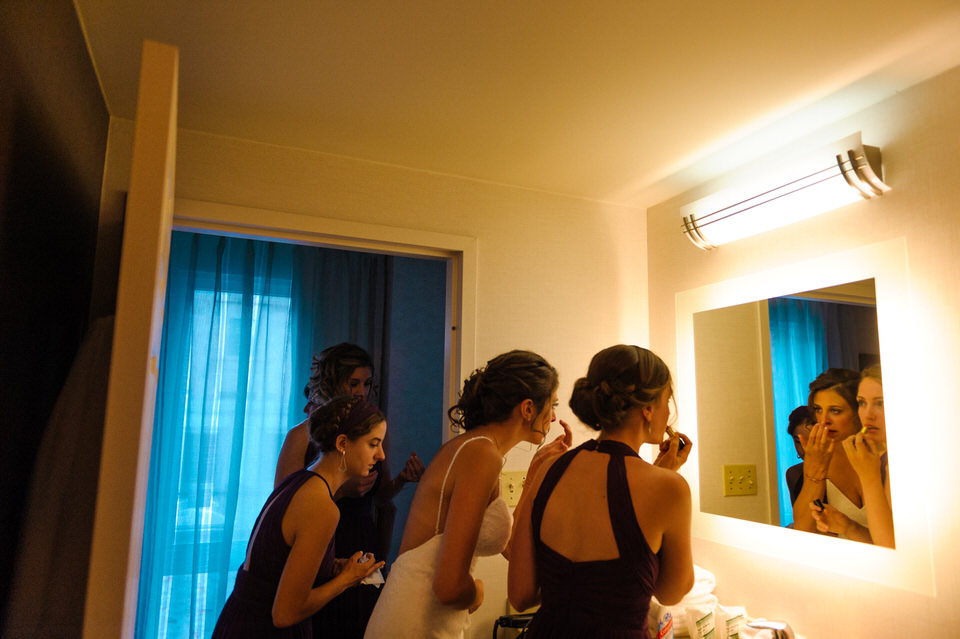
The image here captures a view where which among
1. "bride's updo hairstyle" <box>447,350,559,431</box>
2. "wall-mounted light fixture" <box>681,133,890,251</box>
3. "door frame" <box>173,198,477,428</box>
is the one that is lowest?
"bride's updo hairstyle" <box>447,350,559,431</box>

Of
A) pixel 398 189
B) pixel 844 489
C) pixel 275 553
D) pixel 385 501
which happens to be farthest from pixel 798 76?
pixel 385 501

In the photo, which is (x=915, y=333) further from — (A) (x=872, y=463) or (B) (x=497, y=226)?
(B) (x=497, y=226)

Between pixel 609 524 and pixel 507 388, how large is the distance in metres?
0.48

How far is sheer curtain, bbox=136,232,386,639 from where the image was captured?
9.32 feet

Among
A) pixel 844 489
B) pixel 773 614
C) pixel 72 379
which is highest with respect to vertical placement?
pixel 72 379

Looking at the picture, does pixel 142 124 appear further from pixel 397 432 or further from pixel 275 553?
pixel 397 432

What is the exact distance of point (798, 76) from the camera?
1562 mm

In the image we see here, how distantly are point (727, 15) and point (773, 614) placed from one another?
1633mm

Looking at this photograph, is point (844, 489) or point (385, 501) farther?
point (385, 501)

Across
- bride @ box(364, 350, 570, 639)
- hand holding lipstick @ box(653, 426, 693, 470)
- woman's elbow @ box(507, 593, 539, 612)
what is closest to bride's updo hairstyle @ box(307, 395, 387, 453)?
bride @ box(364, 350, 570, 639)

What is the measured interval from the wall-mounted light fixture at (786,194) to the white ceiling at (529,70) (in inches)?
5.7

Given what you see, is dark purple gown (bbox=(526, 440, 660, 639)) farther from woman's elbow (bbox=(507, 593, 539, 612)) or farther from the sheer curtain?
the sheer curtain

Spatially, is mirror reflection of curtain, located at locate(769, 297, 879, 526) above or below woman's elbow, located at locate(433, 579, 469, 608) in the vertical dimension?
above

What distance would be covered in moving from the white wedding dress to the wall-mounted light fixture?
1114 millimetres
